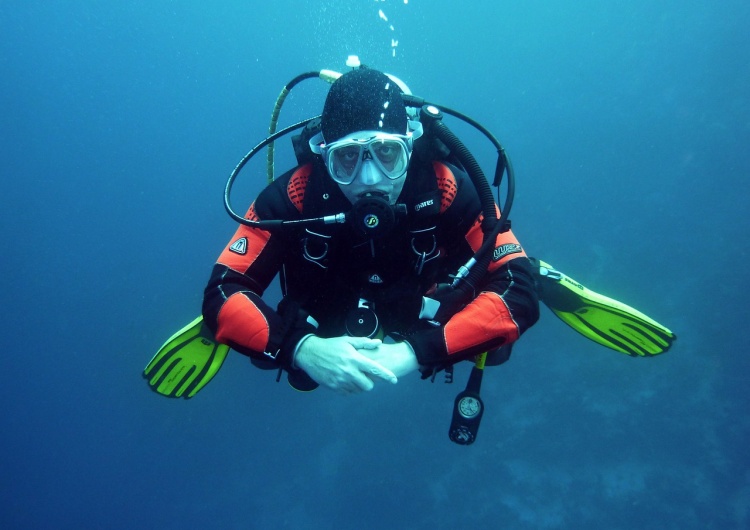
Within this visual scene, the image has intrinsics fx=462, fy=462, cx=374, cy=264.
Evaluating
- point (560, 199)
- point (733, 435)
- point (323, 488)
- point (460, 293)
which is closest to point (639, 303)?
point (733, 435)

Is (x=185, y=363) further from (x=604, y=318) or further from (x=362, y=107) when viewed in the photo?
(x=604, y=318)

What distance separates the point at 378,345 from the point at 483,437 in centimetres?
1016

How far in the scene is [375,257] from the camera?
3434 millimetres

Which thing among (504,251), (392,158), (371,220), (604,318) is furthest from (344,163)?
(604,318)

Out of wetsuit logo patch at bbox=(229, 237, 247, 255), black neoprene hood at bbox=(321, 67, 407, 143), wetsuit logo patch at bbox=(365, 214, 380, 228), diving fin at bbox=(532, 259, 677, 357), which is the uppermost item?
diving fin at bbox=(532, 259, 677, 357)

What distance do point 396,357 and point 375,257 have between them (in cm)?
91

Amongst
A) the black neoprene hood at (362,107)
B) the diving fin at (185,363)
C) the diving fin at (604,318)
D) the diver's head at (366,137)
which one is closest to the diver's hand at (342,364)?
the diver's head at (366,137)

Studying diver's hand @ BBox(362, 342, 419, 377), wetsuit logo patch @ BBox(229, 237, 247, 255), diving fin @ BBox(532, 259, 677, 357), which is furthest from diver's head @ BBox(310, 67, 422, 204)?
diving fin @ BBox(532, 259, 677, 357)

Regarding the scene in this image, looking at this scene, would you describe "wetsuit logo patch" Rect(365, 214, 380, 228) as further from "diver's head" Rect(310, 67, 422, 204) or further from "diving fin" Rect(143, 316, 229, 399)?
"diving fin" Rect(143, 316, 229, 399)

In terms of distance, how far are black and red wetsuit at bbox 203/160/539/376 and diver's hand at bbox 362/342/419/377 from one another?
61mm

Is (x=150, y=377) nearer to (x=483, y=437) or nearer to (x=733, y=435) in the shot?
(x=483, y=437)

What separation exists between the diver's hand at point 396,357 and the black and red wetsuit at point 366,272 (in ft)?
0.20

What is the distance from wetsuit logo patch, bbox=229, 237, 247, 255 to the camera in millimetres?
3275

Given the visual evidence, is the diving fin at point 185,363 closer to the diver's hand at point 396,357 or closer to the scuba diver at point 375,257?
the scuba diver at point 375,257
